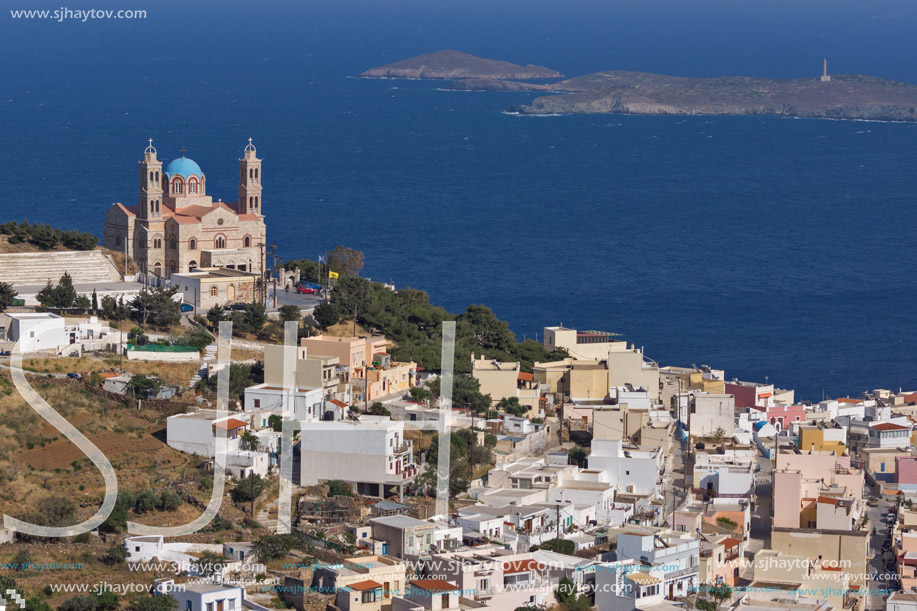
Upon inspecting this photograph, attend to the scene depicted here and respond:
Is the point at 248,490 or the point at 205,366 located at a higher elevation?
the point at 205,366

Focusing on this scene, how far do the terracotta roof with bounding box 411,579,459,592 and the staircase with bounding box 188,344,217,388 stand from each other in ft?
48.4

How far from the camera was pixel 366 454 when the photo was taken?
→ 38.5 m

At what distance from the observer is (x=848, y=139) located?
166 m

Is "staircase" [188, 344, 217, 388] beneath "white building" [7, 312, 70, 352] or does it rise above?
beneath

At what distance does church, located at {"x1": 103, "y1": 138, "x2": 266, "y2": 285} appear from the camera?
175 feet

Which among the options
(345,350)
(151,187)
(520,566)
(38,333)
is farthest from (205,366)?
→ (520,566)

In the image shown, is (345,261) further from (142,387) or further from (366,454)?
(366,454)

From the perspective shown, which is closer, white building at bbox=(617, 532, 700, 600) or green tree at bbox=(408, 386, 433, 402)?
white building at bbox=(617, 532, 700, 600)

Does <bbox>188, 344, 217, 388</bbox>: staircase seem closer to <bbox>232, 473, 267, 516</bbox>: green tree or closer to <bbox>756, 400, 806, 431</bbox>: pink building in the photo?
<bbox>232, 473, 267, 516</bbox>: green tree

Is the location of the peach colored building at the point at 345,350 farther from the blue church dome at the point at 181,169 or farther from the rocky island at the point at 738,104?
the rocky island at the point at 738,104

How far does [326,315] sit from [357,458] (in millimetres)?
11384

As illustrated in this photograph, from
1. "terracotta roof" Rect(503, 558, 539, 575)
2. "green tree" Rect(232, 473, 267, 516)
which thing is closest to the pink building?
"green tree" Rect(232, 473, 267, 516)

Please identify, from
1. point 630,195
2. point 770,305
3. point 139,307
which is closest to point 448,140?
point 630,195

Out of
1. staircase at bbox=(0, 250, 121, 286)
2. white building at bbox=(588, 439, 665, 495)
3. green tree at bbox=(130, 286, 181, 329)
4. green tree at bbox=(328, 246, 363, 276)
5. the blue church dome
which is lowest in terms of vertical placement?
white building at bbox=(588, 439, 665, 495)
